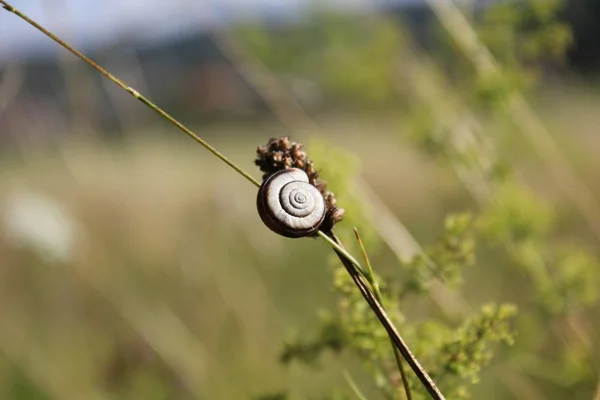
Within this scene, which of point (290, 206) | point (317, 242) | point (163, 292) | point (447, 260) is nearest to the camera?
point (290, 206)

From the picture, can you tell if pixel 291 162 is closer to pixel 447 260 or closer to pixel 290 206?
pixel 290 206

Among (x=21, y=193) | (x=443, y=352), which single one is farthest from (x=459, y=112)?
(x=21, y=193)

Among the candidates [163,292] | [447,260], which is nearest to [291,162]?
[447,260]

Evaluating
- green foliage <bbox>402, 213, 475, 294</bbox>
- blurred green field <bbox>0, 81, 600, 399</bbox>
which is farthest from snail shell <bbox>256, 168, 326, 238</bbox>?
blurred green field <bbox>0, 81, 600, 399</bbox>

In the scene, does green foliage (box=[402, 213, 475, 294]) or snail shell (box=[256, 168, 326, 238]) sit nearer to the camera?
snail shell (box=[256, 168, 326, 238])

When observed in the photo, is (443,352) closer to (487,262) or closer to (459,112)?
(459,112)

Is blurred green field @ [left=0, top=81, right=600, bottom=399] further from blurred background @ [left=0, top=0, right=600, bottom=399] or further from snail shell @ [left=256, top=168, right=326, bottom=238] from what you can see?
snail shell @ [left=256, top=168, right=326, bottom=238]

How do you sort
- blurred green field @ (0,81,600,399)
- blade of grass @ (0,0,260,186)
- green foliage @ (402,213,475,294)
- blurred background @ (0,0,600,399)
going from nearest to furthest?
blade of grass @ (0,0,260,186) < green foliage @ (402,213,475,294) < blurred background @ (0,0,600,399) < blurred green field @ (0,81,600,399)
